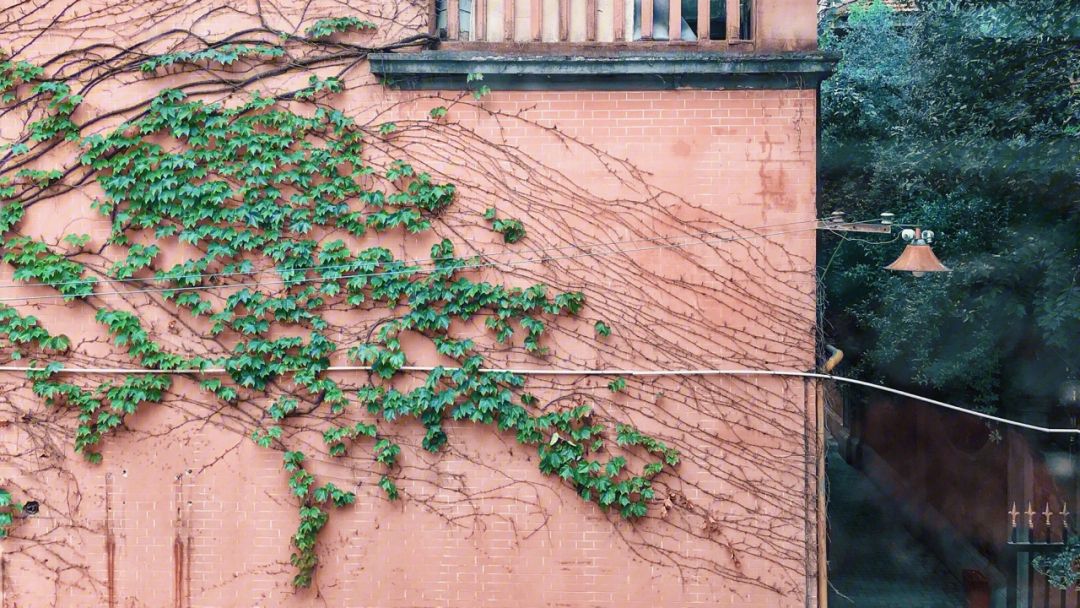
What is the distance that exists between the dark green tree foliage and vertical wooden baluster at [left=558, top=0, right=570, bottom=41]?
14.2 ft

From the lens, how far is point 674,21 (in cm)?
695

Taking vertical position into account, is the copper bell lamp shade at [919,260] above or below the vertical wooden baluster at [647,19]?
below

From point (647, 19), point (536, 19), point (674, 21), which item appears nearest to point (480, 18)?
point (536, 19)

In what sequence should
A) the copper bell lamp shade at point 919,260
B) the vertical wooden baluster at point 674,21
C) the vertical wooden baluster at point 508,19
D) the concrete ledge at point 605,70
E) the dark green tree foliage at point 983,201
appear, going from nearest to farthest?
the concrete ledge at point 605,70 → the copper bell lamp shade at point 919,260 → the vertical wooden baluster at point 674,21 → the vertical wooden baluster at point 508,19 → the dark green tree foliage at point 983,201

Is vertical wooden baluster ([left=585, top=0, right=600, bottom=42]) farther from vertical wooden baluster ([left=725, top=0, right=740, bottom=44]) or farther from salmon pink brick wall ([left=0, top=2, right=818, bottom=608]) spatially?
vertical wooden baluster ([left=725, top=0, right=740, bottom=44])

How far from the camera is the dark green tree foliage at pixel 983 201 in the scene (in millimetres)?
8234

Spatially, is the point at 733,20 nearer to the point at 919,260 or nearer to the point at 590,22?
the point at 590,22

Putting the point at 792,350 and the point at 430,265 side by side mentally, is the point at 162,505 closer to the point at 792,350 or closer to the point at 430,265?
the point at 430,265

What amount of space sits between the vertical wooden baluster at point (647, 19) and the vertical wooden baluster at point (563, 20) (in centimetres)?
57

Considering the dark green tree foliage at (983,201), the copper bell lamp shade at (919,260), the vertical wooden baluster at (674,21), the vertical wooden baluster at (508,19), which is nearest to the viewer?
the copper bell lamp shade at (919,260)

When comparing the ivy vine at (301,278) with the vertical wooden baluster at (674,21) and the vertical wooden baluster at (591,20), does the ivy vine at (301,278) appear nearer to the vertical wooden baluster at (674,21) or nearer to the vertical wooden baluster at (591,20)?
the vertical wooden baluster at (591,20)

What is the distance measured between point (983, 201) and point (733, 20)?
4.14 m

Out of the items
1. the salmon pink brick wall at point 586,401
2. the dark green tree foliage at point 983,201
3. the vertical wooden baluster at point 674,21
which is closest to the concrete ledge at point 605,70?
the salmon pink brick wall at point 586,401

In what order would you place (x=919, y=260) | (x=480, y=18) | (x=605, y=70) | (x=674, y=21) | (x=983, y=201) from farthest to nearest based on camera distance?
1. (x=983, y=201)
2. (x=480, y=18)
3. (x=674, y=21)
4. (x=919, y=260)
5. (x=605, y=70)
